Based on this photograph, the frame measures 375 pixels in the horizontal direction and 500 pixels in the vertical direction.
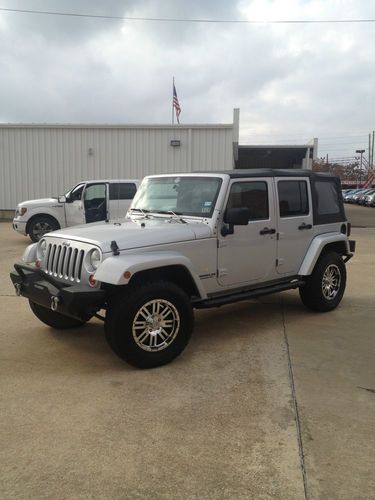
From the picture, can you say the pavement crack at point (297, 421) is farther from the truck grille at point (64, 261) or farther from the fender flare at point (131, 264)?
the truck grille at point (64, 261)

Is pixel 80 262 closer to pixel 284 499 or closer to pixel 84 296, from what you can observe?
pixel 84 296

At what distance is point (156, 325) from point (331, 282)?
9.69ft

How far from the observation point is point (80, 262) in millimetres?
4379

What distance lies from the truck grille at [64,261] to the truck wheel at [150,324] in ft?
1.75

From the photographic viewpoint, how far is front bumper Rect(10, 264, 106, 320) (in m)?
4.05

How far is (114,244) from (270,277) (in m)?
2.16

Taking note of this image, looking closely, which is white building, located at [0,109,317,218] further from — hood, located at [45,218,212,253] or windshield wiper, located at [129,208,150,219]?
hood, located at [45,218,212,253]

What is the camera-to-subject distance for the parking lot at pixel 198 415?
277 centimetres

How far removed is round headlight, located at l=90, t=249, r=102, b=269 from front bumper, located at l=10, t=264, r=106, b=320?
0.22 metres

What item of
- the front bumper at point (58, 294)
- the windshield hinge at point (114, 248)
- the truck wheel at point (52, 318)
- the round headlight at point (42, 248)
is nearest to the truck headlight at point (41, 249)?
the round headlight at point (42, 248)

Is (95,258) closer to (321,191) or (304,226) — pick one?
(304,226)

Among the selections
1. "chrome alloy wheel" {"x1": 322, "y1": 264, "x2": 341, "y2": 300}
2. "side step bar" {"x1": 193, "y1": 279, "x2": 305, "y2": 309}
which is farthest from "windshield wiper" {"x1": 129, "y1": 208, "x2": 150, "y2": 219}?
"chrome alloy wheel" {"x1": 322, "y1": 264, "x2": 341, "y2": 300}

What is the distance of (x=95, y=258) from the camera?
14.1 ft

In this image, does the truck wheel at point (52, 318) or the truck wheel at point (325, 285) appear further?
the truck wheel at point (325, 285)
